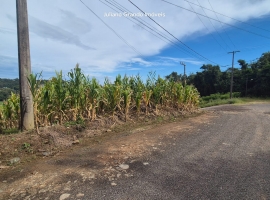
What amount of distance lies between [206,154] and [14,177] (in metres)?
3.68

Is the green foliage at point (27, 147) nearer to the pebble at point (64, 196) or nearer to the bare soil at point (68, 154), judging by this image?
the bare soil at point (68, 154)

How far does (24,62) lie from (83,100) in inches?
79.9

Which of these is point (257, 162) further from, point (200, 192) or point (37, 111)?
point (37, 111)

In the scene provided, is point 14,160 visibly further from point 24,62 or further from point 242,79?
point 242,79

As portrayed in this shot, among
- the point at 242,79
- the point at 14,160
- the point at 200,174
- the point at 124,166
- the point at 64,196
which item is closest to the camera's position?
the point at 64,196

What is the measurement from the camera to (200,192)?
7.70 ft

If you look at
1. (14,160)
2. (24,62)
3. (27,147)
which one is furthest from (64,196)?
(24,62)

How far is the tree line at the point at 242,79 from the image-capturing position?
25.9 meters

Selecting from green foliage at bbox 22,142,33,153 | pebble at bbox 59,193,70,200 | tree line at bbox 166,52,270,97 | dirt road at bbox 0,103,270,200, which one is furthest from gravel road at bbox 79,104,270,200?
tree line at bbox 166,52,270,97

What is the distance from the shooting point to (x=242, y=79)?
31047mm

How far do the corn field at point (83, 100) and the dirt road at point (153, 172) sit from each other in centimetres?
198

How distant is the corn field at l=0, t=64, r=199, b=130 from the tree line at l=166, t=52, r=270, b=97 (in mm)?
2150

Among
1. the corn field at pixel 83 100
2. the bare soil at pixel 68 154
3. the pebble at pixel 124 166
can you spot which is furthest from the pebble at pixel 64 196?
the corn field at pixel 83 100

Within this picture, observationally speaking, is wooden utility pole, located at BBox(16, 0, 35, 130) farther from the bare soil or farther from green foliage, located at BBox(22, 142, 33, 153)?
green foliage, located at BBox(22, 142, 33, 153)
